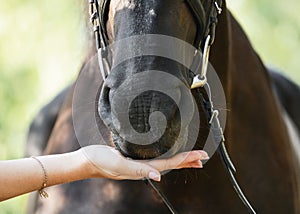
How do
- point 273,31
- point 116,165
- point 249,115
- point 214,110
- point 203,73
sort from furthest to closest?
point 273,31
point 249,115
point 214,110
point 203,73
point 116,165

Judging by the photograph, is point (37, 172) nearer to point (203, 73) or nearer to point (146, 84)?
point (146, 84)

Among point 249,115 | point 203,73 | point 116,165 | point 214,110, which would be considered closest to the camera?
point 116,165

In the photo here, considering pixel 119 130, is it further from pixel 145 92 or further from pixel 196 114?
pixel 196 114

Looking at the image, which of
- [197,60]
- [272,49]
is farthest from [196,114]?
[272,49]

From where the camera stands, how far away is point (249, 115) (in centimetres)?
301

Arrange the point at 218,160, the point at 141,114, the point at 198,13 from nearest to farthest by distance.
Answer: the point at 141,114, the point at 198,13, the point at 218,160

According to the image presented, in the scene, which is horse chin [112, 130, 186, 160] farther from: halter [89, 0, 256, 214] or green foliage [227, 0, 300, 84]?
green foliage [227, 0, 300, 84]

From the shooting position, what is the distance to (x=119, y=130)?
6.90ft

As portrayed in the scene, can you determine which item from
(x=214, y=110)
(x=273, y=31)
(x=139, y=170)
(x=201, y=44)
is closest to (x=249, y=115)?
(x=214, y=110)

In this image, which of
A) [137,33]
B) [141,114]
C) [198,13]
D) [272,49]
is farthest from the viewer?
[272,49]

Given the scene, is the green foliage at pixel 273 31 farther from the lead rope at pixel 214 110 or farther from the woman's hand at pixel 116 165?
the woman's hand at pixel 116 165

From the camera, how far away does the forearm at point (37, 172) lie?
210 cm

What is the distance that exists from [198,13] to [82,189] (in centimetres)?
77

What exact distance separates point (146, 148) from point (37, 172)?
28 cm
